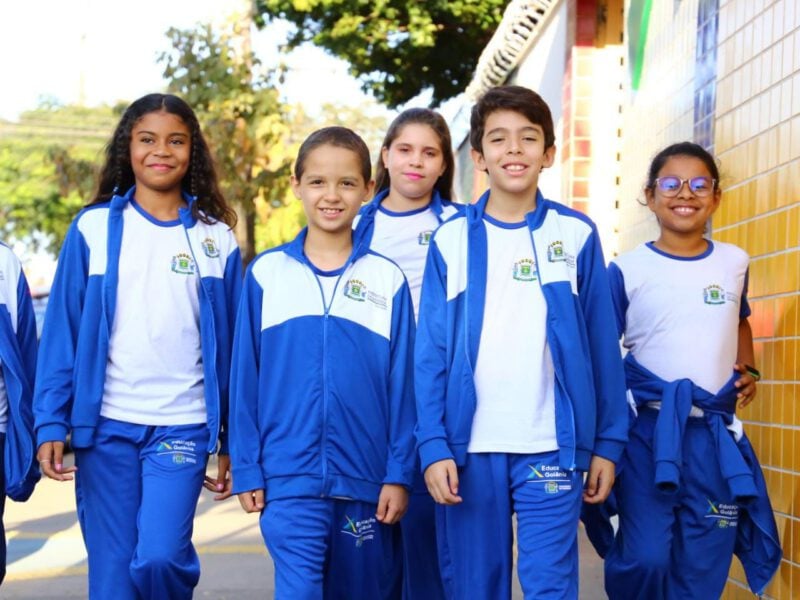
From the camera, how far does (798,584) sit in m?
5.70

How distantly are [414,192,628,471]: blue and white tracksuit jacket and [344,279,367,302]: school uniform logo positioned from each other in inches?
8.7

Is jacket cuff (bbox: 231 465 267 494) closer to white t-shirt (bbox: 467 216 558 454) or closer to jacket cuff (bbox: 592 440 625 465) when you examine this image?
white t-shirt (bbox: 467 216 558 454)

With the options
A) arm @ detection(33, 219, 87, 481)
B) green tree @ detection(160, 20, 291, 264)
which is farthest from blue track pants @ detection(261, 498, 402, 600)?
green tree @ detection(160, 20, 291, 264)

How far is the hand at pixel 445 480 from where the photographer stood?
4.79 m

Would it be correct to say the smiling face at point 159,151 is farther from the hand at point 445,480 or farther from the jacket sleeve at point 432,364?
the hand at point 445,480

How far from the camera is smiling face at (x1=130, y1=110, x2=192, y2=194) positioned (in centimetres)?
554

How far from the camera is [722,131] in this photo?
7.01 metres

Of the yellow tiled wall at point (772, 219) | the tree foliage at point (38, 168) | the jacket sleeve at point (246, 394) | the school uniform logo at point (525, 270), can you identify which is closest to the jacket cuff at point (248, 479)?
the jacket sleeve at point (246, 394)

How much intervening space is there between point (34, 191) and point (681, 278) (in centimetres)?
4326

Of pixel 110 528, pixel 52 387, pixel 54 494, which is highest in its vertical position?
pixel 52 387

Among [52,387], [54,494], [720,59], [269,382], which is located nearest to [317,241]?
[269,382]

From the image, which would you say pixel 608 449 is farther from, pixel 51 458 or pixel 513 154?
pixel 51 458

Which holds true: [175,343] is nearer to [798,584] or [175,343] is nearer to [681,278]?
[681,278]

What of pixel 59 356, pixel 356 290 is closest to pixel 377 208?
pixel 356 290
